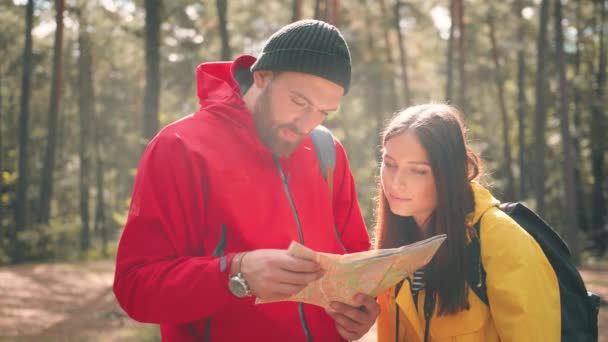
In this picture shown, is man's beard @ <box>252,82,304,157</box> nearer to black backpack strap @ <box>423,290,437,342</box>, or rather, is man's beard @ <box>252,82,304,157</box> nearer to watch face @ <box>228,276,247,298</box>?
watch face @ <box>228,276,247,298</box>

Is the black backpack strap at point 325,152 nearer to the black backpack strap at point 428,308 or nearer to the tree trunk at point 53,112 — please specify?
the black backpack strap at point 428,308

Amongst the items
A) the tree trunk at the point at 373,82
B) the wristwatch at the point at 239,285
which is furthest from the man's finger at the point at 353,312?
the tree trunk at the point at 373,82


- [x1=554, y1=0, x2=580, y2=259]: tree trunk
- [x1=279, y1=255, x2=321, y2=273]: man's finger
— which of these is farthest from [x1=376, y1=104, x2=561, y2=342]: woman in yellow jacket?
[x1=554, y1=0, x2=580, y2=259]: tree trunk

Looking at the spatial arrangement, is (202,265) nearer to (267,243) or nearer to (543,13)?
(267,243)

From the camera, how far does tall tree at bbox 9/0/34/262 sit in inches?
803

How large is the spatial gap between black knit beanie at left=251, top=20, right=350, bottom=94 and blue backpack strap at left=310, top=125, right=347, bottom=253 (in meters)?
0.36

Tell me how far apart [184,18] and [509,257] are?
17.8 metres

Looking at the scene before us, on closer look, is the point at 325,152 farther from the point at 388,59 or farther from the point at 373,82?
the point at 373,82

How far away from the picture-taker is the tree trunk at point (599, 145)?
79.5 ft

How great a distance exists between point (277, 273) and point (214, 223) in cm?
48

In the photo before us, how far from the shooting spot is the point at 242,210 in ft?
8.17

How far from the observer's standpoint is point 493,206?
2.88m

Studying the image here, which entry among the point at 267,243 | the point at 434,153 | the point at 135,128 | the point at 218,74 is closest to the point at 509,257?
the point at 434,153

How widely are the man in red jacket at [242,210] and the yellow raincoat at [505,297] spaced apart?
41cm
